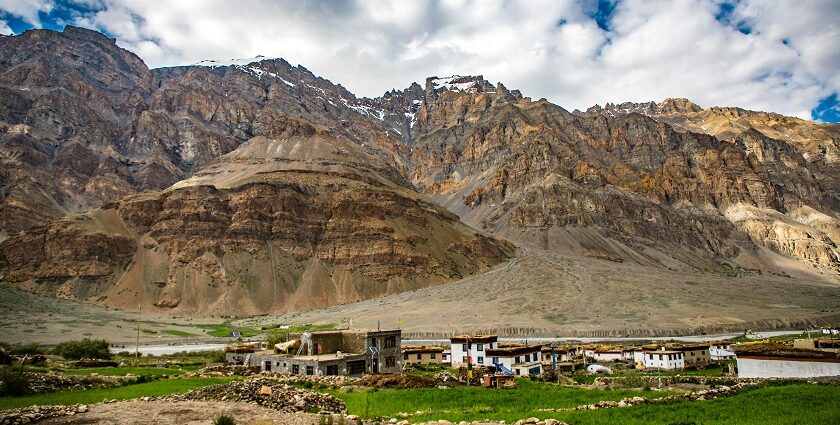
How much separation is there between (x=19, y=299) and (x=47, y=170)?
10660cm

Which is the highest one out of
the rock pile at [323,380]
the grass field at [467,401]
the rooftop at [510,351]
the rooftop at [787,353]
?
the rooftop at [787,353]

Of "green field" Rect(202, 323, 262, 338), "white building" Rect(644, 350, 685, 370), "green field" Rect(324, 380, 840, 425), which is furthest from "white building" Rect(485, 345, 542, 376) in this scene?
"green field" Rect(202, 323, 262, 338)

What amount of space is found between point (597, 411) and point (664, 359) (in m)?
35.7

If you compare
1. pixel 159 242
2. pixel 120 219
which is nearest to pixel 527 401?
pixel 159 242

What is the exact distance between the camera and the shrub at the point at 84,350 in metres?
54.9

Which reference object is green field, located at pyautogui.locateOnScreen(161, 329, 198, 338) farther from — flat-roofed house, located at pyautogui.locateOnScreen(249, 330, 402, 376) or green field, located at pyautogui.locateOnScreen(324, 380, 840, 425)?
green field, located at pyautogui.locateOnScreen(324, 380, 840, 425)

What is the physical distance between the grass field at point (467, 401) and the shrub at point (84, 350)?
3699cm

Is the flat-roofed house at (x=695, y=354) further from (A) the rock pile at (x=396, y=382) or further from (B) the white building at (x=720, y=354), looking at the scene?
(A) the rock pile at (x=396, y=382)

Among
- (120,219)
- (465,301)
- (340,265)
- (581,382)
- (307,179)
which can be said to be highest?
(307,179)

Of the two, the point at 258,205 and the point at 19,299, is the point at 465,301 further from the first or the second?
the point at 19,299

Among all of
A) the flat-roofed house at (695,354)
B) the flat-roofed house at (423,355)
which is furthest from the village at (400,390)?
Result: the flat-roofed house at (423,355)

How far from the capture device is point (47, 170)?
19775cm

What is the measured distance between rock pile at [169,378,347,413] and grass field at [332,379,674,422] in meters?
1.21

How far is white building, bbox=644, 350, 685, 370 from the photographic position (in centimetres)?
5241
